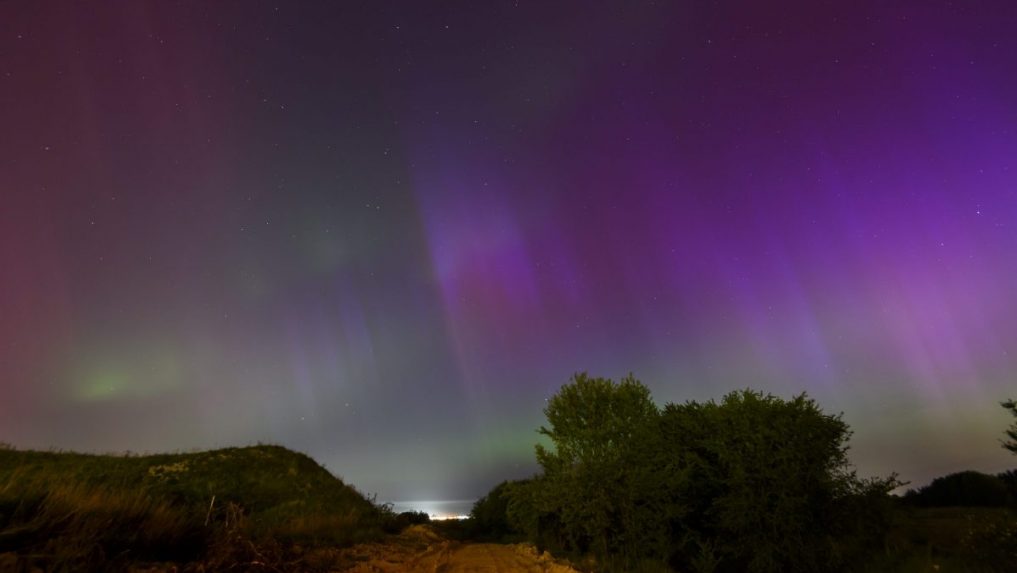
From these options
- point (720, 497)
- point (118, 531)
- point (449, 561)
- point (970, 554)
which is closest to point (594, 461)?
point (720, 497)

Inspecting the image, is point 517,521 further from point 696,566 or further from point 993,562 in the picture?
point 993,562

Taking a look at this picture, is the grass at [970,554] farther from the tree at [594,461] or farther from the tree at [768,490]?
the tree at [594,461]

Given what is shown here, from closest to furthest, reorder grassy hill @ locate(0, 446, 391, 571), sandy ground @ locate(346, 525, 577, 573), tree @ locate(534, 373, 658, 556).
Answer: grassy hill @ locate(0, 446, 391, 571), sandy ground @ locate(346, 525, 577, 573), tree @ locate(534, 373, 658, 556)

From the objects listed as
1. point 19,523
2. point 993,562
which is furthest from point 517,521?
point 19,523

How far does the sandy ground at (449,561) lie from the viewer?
10.3 metres

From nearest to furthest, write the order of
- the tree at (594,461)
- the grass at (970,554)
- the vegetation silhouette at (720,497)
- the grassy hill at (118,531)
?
the grassy hill at (118,531) < the grass at (970,554) < the vegetation silhouette at (720,497) < the tree at (594,461)

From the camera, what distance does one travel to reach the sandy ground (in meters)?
10.3

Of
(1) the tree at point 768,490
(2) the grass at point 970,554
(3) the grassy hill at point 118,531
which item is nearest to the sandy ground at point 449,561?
(3) the grassy hill at point 118,531

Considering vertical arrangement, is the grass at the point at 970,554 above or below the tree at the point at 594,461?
below

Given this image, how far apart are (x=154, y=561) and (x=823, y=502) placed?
15704 millimetres

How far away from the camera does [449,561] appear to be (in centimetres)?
1190

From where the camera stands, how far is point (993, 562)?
11523 millimetres

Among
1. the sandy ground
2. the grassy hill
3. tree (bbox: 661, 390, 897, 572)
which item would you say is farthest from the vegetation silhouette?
the grassy hill

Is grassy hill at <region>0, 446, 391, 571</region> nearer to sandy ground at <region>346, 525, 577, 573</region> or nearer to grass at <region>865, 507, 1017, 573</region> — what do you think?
sandy ground at <region>346, 525, 577, 573</region>
